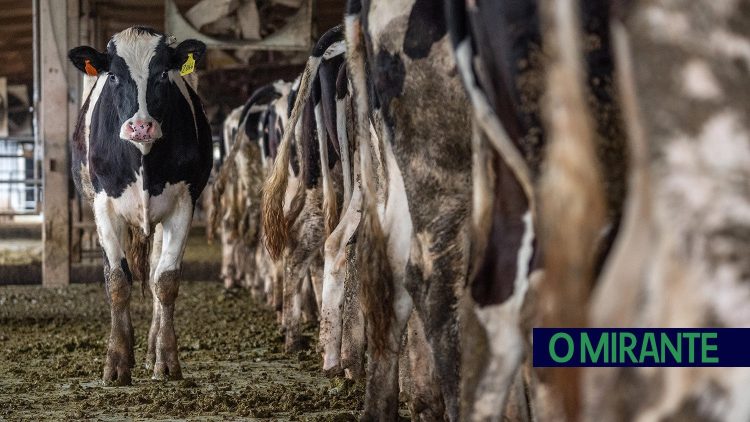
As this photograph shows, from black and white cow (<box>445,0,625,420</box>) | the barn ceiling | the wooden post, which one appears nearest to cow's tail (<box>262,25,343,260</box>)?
black and white cow (<box>445,0,625,420</box>)

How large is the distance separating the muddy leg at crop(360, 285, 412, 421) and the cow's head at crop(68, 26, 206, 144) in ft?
7.52

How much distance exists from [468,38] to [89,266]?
10.6 m

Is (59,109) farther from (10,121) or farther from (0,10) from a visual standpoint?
(10,121)

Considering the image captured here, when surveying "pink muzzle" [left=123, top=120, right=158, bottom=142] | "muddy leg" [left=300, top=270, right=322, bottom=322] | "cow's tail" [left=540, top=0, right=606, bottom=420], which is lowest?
"muddy leg" [left=300, top=270, right=322, bottom=322]

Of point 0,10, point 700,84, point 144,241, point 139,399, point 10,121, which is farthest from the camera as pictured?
point 10,121

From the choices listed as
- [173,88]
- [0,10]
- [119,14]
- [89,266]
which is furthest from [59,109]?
[0,10]

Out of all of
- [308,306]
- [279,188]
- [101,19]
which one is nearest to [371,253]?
[279,188]

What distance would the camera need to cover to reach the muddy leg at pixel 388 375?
4.13 m

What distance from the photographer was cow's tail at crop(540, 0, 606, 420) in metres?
2.29

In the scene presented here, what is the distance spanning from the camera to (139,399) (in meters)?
5.36

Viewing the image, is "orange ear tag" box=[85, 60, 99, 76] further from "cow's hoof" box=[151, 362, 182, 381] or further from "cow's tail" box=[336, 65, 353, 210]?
"cow's hoof" box=[151, 362, 182, 381]

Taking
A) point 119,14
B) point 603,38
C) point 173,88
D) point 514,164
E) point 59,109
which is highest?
point 119,14

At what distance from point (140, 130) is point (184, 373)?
4.82 ft

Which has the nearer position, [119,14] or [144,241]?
Result: [144,241]
